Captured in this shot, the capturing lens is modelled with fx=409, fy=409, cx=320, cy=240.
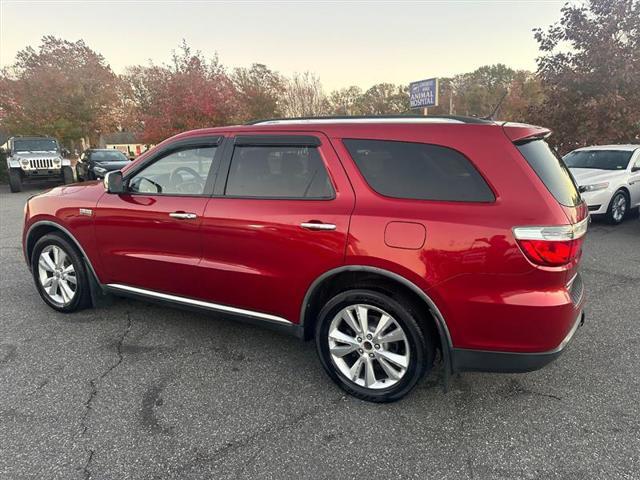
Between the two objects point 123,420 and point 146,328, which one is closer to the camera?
point 123,420

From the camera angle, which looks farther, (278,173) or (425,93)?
(425,93)

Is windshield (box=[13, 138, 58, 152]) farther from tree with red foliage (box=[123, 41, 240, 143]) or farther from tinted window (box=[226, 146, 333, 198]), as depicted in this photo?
tinted window (box=[226, 146, 333, 198])

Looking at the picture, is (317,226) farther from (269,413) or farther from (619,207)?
(619,207)

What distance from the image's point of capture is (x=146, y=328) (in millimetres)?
3635

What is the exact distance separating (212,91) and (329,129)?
70.1 ft

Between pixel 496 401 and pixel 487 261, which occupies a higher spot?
pixel 487 261

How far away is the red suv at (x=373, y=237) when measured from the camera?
7.16 ft

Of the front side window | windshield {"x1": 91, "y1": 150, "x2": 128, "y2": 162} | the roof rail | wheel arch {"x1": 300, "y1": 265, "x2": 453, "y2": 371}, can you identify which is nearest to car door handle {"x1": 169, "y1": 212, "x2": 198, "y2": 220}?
the front side window

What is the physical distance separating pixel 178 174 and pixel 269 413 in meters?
1.98

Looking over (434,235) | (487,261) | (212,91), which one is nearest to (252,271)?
(434,235)

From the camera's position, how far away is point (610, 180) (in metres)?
7.52

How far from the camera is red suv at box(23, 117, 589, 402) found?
2184 mm

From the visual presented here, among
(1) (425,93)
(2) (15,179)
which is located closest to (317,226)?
(1) (425,93)

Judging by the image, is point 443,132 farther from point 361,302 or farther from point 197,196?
point 197,196
